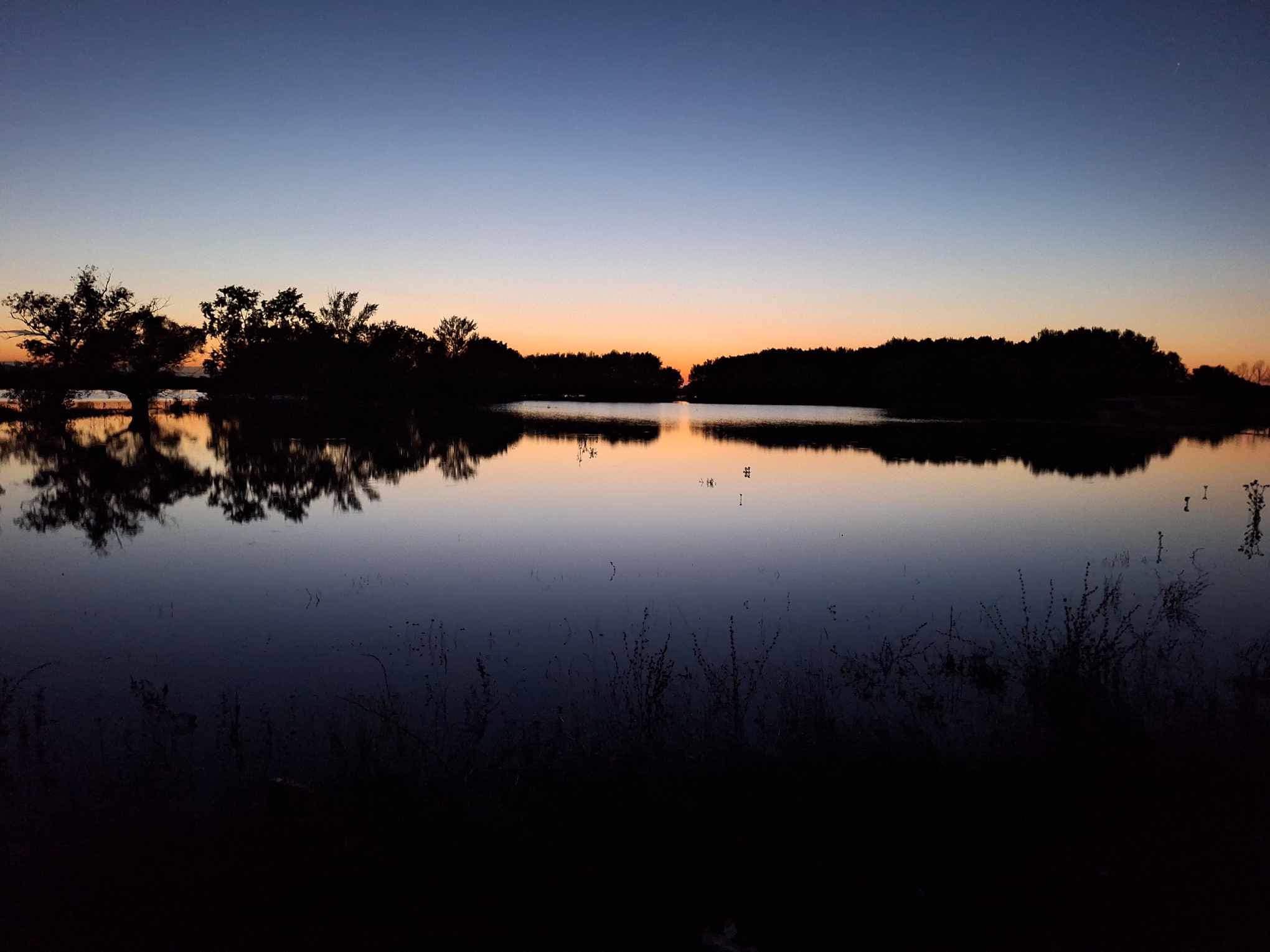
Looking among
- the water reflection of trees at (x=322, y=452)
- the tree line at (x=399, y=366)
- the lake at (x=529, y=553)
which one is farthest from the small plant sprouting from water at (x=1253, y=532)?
the tree line at (x=399, y=366)

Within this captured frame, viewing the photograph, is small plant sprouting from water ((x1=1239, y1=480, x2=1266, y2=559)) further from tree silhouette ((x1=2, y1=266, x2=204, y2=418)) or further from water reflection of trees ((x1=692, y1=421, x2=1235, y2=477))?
tree silhouette ((x1=2, y1=266, x2=204, y2=418))

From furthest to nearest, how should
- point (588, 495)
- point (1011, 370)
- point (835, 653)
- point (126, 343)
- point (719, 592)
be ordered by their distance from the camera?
point (1011, 370) → point (126, 343) → point (588, 495) → point (719, 592) → point (835, 653)

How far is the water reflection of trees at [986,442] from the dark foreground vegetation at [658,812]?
28.6 metres

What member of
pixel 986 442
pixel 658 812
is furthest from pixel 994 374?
pixel 658 812

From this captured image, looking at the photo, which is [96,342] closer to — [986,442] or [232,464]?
[232,464]

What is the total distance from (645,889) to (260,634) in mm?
8144

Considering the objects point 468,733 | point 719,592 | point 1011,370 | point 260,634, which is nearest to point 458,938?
point 468,733

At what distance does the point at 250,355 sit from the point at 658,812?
310 ft

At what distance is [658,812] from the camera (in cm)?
582

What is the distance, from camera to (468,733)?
24.0 ft

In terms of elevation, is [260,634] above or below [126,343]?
below

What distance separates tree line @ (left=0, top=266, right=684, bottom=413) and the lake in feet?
91.4

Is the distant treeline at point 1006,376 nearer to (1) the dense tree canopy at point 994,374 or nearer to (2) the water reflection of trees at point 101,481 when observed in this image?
(1) the dense tree canopy at point 994,374

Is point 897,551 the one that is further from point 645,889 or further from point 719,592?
point 645,889
